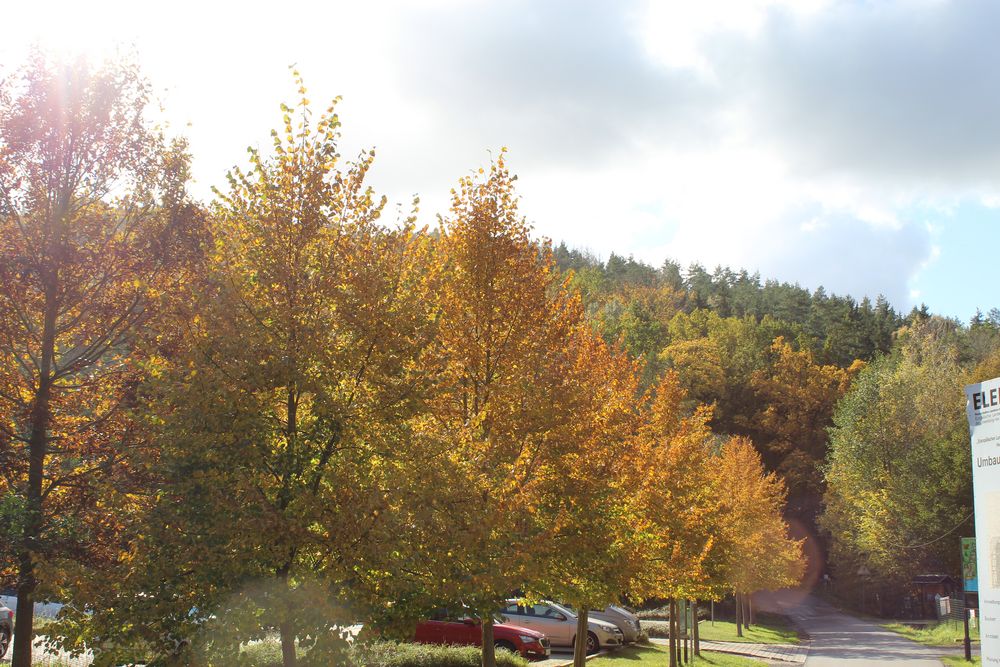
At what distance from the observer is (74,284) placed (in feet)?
30.8

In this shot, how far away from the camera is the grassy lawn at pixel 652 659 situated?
19888 millimetres

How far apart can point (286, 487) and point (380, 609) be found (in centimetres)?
146

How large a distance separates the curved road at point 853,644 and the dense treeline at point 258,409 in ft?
55.0

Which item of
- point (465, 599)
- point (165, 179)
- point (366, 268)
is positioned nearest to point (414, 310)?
point (366, 268)

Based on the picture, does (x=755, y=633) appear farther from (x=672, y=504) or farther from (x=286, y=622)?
(x=286, y=622)

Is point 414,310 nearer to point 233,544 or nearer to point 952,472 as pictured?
point 233,544

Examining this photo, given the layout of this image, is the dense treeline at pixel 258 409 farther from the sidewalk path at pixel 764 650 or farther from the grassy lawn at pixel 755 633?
the grassy lawn at pixel 755 633

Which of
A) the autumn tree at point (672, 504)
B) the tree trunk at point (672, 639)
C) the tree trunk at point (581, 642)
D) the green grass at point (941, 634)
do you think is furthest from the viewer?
the green grass at point (941, 634)

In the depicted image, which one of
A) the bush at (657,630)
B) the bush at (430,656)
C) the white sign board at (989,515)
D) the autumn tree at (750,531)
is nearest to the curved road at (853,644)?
the autumn tree at (750,531)

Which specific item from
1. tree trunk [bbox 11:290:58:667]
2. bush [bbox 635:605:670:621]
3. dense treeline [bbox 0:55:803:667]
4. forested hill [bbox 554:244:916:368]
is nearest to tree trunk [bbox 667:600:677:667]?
dense treeline [bbox 0:55:803:667]

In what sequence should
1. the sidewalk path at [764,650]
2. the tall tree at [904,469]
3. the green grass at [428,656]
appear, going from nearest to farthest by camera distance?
the green grass at [428,656]
the sidewalk path at [764,650]
the tall tree at [904,469]

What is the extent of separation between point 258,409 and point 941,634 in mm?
36819

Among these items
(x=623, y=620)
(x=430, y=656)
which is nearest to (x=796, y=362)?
(x=623, y=620)

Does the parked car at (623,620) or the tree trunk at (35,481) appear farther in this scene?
the parked car at (623,620)
